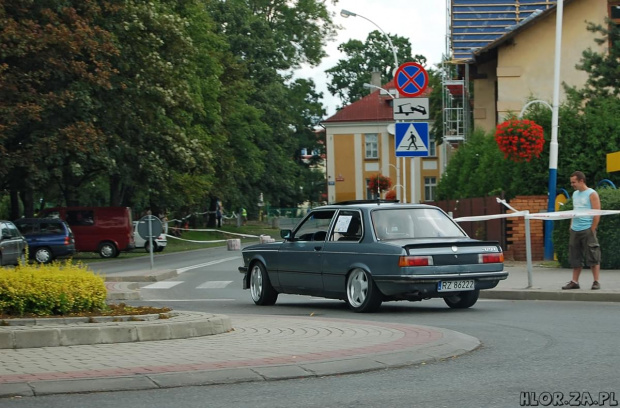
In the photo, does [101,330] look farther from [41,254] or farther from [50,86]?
[41,254]

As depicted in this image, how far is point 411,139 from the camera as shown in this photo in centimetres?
2167

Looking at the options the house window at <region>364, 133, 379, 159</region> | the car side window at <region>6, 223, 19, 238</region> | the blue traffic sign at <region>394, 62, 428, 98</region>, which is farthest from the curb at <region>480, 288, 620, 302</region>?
the house window at <region>364, 133, 379, 159</region>

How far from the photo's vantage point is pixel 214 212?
7944cm

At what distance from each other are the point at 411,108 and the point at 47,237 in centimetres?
2311

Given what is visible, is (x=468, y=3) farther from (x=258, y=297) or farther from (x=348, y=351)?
(x=348, y=351)

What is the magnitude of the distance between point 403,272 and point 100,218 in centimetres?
3322

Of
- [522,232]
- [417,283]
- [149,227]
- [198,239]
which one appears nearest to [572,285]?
[417,283]

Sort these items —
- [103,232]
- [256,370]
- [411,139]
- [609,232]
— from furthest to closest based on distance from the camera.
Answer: [103,232], [609,232], [411,139], [256,370]

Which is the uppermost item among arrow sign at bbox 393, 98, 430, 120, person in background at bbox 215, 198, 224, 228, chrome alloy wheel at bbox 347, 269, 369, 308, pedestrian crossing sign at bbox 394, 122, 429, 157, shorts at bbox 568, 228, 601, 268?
arrow sign at bbox 393, 98, 430, 120

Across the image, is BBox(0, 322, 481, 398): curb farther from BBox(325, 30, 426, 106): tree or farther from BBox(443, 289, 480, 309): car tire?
BBox(325, 30, 426, 106): tree

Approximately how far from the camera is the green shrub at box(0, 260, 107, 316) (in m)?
11.1

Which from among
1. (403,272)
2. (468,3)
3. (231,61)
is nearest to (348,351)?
(403,272)

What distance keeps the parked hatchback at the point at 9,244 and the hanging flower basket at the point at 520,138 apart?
46.2ft

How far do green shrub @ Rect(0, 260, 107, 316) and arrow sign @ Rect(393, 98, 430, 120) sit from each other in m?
11.2
